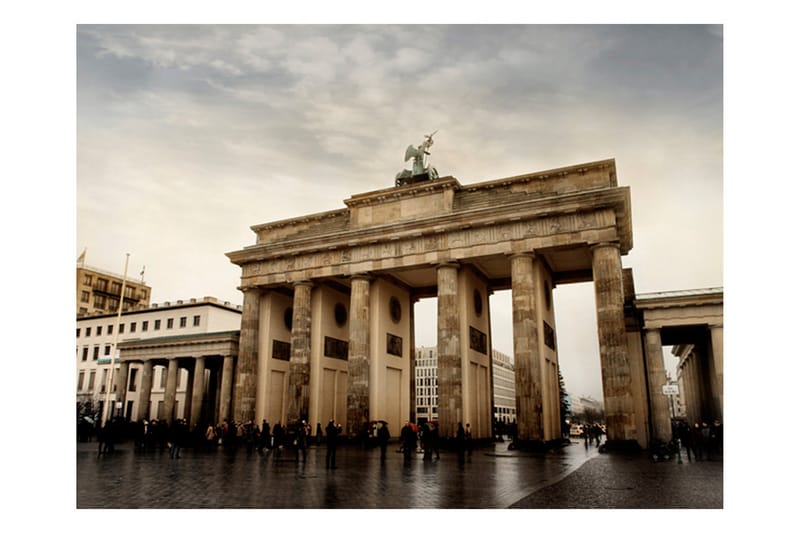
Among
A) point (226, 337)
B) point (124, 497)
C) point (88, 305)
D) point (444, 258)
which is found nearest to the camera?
point (124, 497)

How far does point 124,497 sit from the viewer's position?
440 inches

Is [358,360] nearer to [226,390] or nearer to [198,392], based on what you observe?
[226,390]

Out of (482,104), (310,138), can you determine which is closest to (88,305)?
(310,138)

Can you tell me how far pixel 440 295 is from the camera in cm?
2848

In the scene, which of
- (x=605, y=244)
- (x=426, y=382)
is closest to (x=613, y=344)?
(x=605, y=244)

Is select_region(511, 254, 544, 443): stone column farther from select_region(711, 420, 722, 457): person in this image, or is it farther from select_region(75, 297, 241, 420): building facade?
select_region(75, 297, 241, 420): building facade

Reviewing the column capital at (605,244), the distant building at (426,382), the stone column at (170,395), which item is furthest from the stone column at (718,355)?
the distant building at (426,382)

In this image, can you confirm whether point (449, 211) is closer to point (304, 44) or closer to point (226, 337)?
point (304, 44)

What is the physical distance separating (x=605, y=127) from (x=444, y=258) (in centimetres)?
1331

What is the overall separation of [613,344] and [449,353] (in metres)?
7.71

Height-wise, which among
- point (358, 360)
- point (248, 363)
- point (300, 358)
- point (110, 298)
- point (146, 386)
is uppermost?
point (110, 298)

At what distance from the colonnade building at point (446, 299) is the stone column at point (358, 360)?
0.07 meters

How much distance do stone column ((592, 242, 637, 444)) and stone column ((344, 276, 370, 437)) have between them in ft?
40.2
